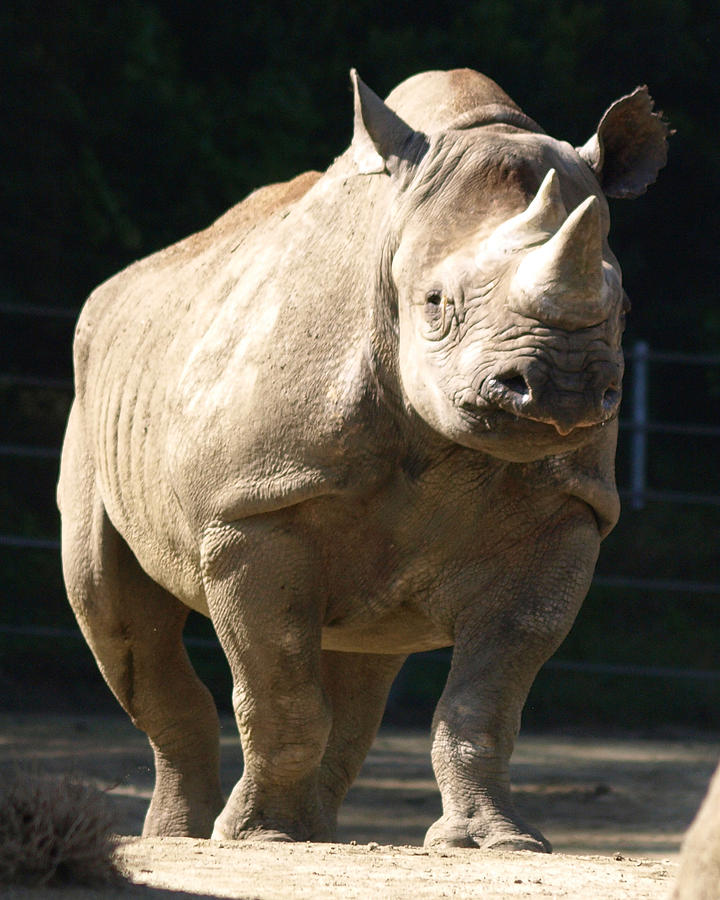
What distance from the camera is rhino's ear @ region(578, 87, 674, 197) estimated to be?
4750 millimetres

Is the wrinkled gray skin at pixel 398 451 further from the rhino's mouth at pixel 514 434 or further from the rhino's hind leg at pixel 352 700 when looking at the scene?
the rhino's hind leg at pixel 352 700

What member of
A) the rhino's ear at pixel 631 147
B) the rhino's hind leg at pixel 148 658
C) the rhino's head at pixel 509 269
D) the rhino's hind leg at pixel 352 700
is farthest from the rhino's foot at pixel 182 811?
the rhino's ear at pixel 631 147

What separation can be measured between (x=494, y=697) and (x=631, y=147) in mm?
1442

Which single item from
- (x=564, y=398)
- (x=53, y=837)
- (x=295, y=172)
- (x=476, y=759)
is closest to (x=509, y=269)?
(x=564, y=398)

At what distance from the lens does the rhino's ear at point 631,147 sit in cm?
475

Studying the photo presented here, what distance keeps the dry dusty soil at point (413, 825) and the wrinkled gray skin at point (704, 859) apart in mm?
1083

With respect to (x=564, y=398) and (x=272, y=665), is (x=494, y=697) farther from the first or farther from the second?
(x=564, y=398)

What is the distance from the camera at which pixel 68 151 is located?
37.7ft

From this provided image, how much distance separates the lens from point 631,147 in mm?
4812

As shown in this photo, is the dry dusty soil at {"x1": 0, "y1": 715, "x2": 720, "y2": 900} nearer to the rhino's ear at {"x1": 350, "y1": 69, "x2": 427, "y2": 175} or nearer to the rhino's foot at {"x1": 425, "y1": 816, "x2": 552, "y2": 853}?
the rhino's foot at {"x1": 425, "y1": 816, "x2": 552, "y2": 853}

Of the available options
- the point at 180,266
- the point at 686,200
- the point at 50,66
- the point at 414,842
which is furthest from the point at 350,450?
the point at 686,200

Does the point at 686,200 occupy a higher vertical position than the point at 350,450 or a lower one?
lower

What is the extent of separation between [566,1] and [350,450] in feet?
31.1

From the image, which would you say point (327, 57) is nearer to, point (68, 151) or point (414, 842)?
point (68, 151)
